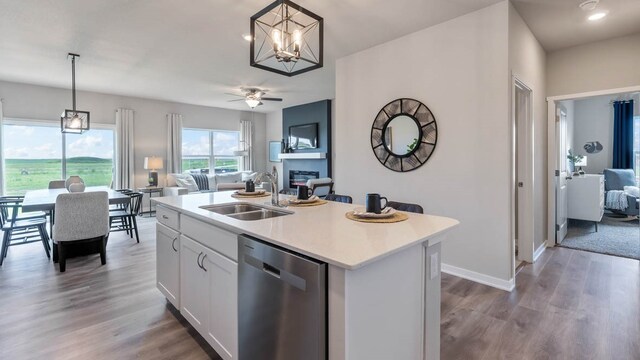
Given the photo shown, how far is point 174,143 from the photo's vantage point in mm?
7348

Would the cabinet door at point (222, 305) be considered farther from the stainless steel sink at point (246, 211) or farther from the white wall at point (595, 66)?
the white wall at point (595, 66)

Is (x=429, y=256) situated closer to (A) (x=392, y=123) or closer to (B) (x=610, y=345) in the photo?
(B) (x=610, y=345)

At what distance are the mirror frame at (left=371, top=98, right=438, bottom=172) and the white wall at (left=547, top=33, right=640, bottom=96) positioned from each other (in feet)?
7.01

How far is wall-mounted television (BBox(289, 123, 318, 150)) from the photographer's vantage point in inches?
297

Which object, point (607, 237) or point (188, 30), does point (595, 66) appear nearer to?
point (607, 237)

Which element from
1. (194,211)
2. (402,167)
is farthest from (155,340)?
(402,167)

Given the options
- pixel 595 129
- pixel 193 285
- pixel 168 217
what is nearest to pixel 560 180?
pixel 595 129

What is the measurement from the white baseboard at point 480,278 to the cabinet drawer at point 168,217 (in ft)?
8.73

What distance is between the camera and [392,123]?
3.54 m

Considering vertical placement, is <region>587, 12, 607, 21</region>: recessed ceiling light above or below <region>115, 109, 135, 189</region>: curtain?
above

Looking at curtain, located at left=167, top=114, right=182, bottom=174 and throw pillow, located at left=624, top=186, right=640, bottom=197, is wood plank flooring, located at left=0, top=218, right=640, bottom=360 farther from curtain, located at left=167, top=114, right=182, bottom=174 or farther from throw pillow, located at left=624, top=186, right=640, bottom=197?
curtain, located at left=167, top=114, right=182, bottom=174

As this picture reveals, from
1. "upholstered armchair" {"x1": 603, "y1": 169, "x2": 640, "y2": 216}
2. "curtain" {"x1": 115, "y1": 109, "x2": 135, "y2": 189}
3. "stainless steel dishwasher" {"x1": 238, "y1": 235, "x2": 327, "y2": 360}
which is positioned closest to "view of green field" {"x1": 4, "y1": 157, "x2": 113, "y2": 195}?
"curtain" {"x1": 115, "y1": 109, "x2": 135, "y2": 189}

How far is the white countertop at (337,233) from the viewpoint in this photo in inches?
44.4

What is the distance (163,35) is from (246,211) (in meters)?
2.47
